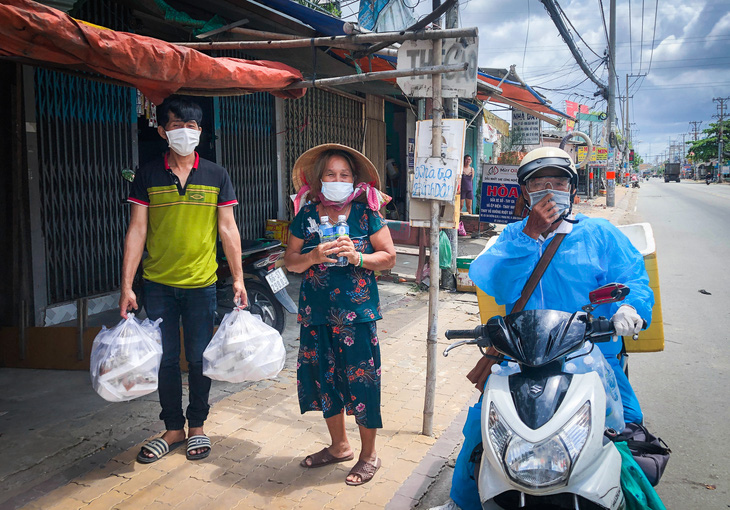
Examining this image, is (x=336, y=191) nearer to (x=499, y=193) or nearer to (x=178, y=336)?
(x=178, y=336)

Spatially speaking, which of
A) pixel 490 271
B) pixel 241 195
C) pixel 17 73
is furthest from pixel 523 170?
pixel 241 195

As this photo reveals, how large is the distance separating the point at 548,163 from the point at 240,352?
195cm

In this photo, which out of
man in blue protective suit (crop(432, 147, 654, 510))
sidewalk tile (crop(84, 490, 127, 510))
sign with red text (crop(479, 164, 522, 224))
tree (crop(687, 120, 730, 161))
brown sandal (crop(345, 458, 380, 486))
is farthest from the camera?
tree (crop(687, 120, 730, 161))

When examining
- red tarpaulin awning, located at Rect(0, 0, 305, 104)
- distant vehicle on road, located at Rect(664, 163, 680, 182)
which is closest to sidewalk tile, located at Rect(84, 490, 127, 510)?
red tarpaulin awning, located at Rect(0, 0, 305, 104)

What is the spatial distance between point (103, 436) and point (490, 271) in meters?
2.76

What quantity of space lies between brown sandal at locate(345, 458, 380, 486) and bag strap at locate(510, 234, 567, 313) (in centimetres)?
138

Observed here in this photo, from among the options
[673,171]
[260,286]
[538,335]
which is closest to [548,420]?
[538,335]

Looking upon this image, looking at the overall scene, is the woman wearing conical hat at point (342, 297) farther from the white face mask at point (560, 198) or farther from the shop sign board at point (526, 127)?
the shop sign board at point (526, 127)

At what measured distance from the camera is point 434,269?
148 inches

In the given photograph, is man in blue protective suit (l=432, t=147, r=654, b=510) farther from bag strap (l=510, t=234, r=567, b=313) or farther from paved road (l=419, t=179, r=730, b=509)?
paved road (l=419, t=179, r=730, b=509)

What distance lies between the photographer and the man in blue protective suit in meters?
2.47

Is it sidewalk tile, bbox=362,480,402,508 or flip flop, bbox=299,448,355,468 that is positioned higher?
flip flop, bbox=299,448,355,468

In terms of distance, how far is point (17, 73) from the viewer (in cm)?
504

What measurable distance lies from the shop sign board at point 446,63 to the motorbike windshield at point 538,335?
1.86 metres
